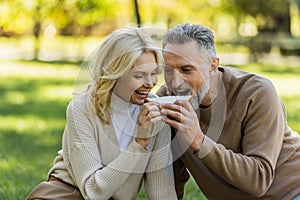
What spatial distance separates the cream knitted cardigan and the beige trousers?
50 mm

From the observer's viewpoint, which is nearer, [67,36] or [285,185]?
[285,185]

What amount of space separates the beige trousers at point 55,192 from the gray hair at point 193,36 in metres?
0.95

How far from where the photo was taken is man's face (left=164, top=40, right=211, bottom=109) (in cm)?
377

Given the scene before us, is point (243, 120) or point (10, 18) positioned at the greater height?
point (243, 120)

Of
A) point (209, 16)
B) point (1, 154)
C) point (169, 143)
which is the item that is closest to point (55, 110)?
point (1, 154)

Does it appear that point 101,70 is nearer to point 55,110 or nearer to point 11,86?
point 55,110

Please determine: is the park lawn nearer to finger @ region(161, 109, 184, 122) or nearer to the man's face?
the man's face

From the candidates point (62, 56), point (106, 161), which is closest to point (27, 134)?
point (106, 161)

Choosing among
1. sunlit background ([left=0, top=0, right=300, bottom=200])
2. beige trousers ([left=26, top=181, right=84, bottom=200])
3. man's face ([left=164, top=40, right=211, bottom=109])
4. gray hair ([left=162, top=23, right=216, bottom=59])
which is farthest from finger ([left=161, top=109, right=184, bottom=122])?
sunlit background ([left=0, top=0, right=300, bottom=200])

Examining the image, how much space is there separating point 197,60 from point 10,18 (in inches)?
966

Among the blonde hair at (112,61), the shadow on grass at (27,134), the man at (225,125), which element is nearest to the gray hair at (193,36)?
the man at (225,125)

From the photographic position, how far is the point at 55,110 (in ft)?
38.2

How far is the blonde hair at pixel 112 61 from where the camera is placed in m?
3.66

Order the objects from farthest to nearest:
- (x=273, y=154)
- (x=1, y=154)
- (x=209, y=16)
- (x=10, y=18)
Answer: (x=209, y=16), (x=10, y=18), (x=1, y=154), (x=273, y=154)
